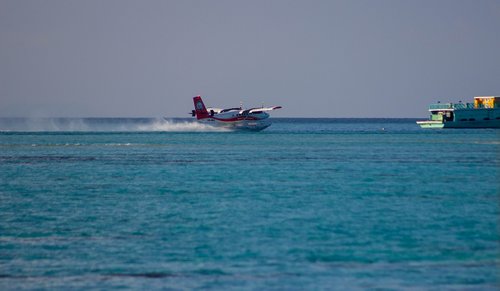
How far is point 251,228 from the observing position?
94.0 ft

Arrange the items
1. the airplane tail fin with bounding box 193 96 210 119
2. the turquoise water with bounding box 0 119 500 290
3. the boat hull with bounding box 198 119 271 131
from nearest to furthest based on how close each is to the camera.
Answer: the turquoise water with bounding box 0 119 500 290 < the boat hull with bounding box 198 119 271 131 < the airplane tail fin with bounding box 193 96 210 119

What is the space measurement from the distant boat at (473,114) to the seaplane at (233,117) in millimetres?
32172

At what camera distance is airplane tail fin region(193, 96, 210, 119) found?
145750mm

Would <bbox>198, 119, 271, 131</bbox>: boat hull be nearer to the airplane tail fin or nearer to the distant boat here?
the airplane tail fin

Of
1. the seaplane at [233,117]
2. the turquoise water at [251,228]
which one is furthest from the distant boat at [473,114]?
the turquoise water at [251,228]

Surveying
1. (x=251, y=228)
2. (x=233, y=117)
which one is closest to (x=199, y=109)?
(x=233, y=117)

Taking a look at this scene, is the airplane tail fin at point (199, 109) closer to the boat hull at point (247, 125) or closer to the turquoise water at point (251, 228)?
the boat hull at point (247, 125)

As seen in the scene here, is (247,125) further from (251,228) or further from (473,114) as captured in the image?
(251,228)

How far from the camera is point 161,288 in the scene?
19734 millimetres

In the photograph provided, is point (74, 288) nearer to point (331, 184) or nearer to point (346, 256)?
point (346, 256)

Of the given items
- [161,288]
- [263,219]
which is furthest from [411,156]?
[161,288]

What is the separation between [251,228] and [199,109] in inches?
4714

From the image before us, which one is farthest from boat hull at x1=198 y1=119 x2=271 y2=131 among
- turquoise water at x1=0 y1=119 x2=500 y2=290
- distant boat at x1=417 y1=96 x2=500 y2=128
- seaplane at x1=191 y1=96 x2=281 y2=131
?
turquoise water at x1=0 y1=119 x2=500 y2=290

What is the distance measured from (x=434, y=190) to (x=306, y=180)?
855cm
